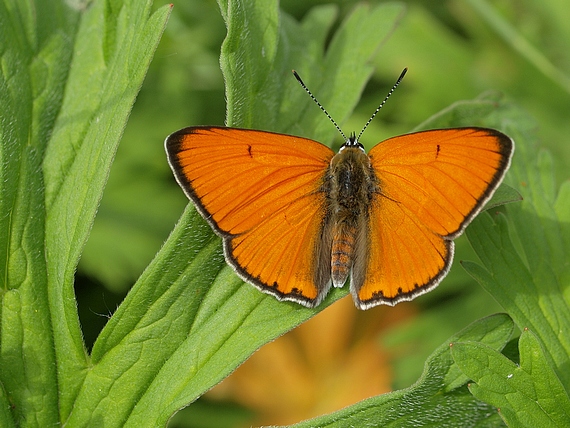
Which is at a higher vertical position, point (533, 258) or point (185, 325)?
point (533, 258)

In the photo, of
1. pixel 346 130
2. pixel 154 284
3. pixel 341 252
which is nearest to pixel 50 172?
pixel 154 284

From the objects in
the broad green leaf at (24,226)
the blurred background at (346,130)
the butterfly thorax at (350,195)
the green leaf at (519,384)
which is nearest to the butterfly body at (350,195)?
the butterfly thorax at (350,195)

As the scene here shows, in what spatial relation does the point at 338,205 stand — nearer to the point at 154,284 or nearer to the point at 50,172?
the point at 154,284

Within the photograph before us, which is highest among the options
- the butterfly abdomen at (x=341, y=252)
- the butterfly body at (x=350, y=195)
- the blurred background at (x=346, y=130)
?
the butterfly body at (x=350, y=195)

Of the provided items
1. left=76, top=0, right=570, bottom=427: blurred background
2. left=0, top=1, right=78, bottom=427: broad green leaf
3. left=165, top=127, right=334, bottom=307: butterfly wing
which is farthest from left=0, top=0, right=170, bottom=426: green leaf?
left=76, top=0, right=570, bottom=427: blurred background

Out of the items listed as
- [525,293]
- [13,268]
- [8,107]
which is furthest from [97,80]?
[525,293]

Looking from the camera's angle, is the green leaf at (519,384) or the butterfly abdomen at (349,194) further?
the butterfly abdomen at (349,194)

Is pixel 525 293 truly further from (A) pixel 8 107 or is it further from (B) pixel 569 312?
(A) pixel 8 107

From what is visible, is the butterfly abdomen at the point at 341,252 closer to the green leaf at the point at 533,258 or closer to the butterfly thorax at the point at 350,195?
the butterfly thorax at the point at 350,195
